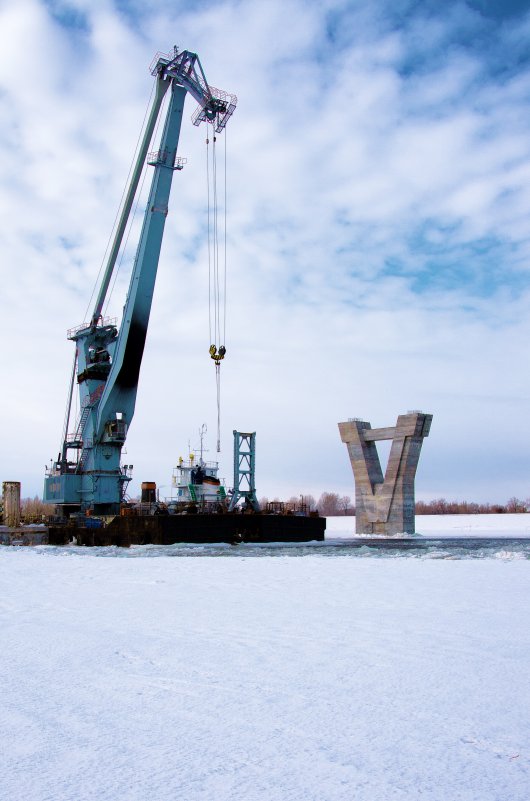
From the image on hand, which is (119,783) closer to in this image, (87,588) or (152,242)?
(87,588)

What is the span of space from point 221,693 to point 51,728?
1.37 meters

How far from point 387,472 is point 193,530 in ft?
76.4

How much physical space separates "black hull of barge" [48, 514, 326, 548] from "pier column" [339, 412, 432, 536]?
14.3 m

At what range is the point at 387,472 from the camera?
55781 millimetres

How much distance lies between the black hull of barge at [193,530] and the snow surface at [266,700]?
2681 cm

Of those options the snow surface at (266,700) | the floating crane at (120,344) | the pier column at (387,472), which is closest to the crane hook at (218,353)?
the floating crane at (120,344)

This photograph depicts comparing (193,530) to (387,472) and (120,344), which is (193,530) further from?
(387,472)

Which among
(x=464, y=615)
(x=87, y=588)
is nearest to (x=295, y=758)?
(x=464, y=615)

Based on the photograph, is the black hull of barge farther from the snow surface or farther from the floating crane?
the snow surface

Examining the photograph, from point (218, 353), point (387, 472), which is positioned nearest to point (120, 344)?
point (218, 353)

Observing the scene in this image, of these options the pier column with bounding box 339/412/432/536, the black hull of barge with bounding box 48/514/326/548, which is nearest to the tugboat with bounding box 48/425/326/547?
the black hull of barge with bounding box 48/514/326/548

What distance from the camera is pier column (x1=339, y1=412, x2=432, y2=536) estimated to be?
5419 cm

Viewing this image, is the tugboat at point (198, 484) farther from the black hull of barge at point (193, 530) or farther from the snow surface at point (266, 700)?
the snow surface at point (266, 700)

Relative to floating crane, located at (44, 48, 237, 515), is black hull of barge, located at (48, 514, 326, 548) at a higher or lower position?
lower
